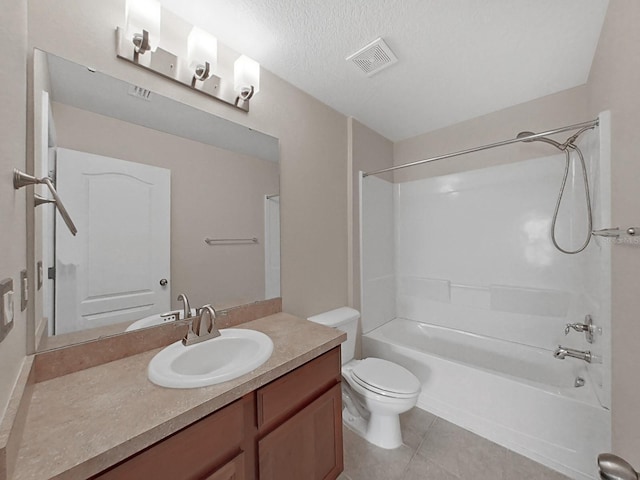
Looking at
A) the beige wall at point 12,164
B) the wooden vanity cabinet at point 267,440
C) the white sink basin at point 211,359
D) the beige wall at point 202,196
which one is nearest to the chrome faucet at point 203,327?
the white sink basin at point 211,359

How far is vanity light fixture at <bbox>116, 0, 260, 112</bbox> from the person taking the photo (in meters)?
1.05

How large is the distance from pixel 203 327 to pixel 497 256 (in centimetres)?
234

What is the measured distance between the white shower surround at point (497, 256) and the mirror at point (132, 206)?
1261 millimetres

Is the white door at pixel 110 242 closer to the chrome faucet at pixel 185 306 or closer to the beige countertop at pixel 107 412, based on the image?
the chrome faucet at pixel 185 306

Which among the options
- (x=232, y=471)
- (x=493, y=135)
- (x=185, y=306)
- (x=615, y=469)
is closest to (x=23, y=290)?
(x=185, y=306)

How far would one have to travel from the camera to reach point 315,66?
161cm

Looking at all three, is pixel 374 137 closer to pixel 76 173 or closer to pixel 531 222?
pixel 531 222

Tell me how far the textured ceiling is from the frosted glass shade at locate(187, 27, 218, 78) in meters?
0.10

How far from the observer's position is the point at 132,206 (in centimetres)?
111

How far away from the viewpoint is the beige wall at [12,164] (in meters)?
0.61

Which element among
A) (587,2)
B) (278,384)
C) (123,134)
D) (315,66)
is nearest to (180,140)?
(123,134)

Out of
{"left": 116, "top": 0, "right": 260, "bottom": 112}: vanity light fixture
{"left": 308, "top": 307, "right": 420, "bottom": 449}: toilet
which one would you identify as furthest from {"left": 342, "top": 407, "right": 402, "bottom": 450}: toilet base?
{"left": 116, "top": 0, "right": 260, "bottom": 112}: vanity light fixture

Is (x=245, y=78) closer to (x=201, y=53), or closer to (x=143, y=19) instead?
(x=201, y=53)

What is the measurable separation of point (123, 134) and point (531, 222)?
108 inches
